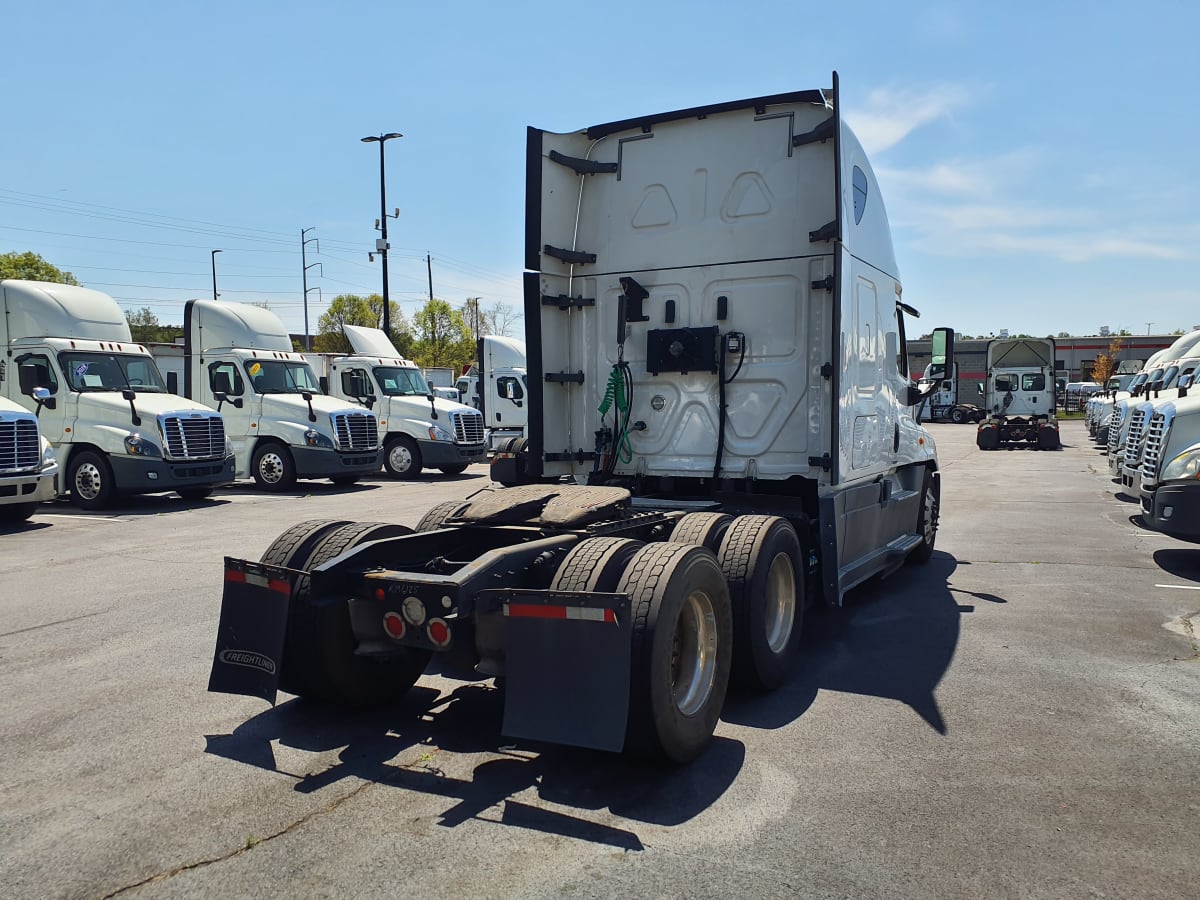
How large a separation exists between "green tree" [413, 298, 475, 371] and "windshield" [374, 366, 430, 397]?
4158 centimetres

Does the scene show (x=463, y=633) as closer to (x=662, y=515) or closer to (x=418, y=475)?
(x=662, y=515)

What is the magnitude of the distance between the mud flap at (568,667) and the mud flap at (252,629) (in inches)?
47.7

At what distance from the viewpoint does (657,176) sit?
7125 mm

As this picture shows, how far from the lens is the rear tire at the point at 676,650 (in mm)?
3783

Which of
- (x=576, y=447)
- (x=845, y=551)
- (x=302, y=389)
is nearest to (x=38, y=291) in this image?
(x=302, y=389)

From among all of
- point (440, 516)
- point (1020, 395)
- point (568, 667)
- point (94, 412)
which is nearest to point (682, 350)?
point (440, 516)

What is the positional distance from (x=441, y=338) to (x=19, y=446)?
53549mm

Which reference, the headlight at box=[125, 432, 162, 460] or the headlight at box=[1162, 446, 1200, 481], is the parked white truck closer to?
the headlight at box=[125, 432, 162, 460]

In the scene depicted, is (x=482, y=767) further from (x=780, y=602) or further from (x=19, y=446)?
(x=19, y=446)

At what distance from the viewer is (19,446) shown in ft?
39.9

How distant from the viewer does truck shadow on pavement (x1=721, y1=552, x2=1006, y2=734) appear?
5.02 metres

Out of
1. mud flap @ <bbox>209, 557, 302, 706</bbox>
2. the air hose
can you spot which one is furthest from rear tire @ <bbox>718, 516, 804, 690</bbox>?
mud flap @ <bbox>209, 557, 302, 706</bbox>

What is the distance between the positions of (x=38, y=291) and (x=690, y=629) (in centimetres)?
1501

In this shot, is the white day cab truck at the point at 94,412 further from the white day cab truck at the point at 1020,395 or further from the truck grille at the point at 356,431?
the white day cab truck at the point at 1020,395
